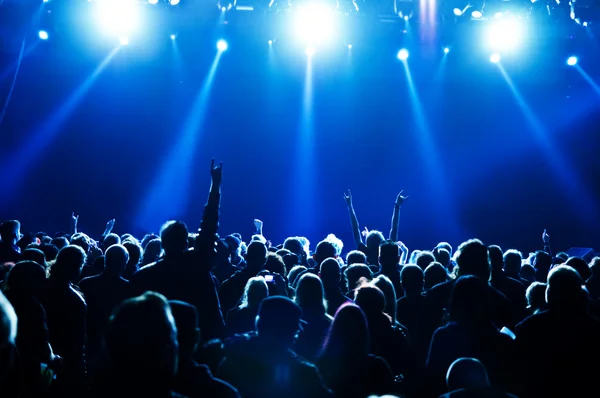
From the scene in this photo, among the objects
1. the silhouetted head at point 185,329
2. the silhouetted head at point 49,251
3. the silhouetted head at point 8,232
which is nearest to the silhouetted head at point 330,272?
the silhouetted head at point 185,329

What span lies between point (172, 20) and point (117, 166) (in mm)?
5310

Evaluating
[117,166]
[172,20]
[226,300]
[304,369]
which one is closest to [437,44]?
[172,20]

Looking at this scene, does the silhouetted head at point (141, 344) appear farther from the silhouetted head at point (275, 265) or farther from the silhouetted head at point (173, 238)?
the silhouetted head at point (275, 265)

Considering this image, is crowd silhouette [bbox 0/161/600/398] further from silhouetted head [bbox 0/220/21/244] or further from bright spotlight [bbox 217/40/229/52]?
bright spotlight [bbox 217/40/229/52]

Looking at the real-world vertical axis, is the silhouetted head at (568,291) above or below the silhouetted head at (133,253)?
below

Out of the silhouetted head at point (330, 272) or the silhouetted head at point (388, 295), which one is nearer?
the silhouetted head at point (388, 295)

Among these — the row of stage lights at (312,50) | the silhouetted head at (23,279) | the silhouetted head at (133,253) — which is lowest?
the silhouetted head at (23,279)

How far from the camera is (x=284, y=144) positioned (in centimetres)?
1505

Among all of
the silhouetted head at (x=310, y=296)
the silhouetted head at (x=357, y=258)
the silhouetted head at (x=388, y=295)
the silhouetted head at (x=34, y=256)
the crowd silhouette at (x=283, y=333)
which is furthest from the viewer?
the silhouetted head at (x=357, y=258)

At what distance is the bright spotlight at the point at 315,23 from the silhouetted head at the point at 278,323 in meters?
9.21

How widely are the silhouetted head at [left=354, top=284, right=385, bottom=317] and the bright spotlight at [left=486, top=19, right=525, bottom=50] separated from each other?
1022 centimetres

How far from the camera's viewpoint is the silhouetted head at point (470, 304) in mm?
2672

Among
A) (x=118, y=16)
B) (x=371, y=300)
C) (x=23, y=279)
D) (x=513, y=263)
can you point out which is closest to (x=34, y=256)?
(x=23, y=279)

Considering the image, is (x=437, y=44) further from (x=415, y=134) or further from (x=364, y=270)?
(x=364, y=270)
